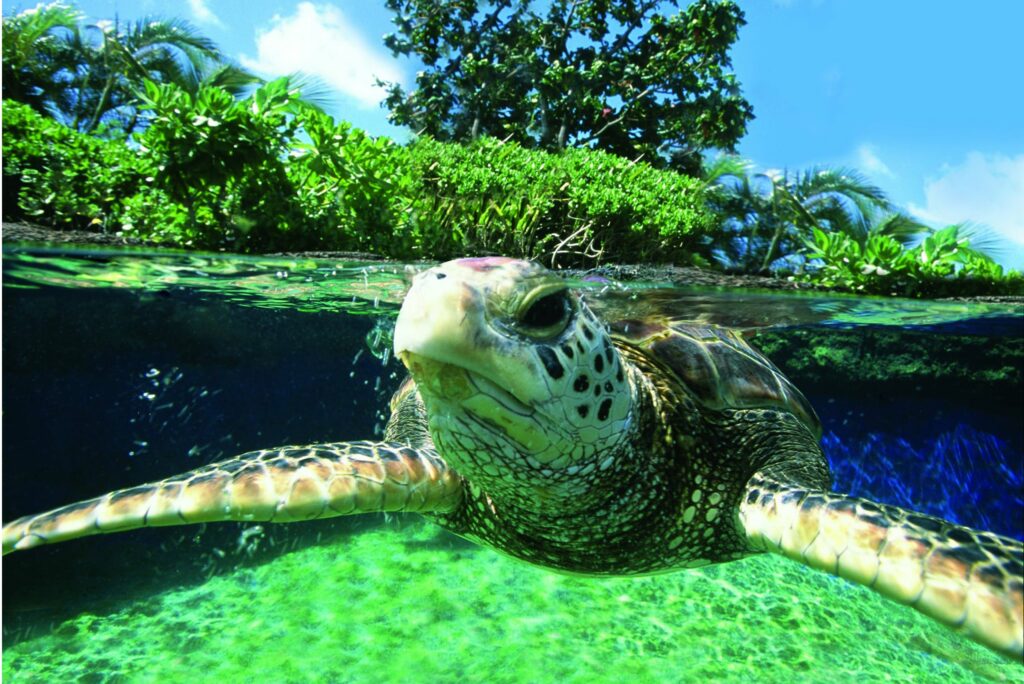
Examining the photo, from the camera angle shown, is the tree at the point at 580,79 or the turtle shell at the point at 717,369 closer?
the turtle shell at the point at 717,369

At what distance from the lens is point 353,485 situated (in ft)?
6.86

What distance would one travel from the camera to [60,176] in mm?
8758

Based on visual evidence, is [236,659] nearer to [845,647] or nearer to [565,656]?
[565,656]

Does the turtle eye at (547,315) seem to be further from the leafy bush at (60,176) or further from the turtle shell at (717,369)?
the leafy bush at (60,176)


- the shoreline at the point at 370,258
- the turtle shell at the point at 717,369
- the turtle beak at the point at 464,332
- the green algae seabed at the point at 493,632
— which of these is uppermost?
the shoreline at the point at 370,258

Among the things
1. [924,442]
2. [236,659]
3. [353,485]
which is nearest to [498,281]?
[353,485]

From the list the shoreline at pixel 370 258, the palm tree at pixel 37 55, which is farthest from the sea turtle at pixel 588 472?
the palm tree at pixel 37 55

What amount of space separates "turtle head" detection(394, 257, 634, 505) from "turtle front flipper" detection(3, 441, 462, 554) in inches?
21.2

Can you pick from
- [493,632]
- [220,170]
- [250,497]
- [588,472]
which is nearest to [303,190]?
[220,170]

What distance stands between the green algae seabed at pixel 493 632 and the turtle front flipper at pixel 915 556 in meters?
2.98

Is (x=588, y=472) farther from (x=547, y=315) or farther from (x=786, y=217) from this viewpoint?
(x=786, y=217)

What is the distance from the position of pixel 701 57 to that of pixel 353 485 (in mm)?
16556

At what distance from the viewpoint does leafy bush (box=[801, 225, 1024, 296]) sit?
833 cm

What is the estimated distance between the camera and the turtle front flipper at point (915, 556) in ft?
4.48
